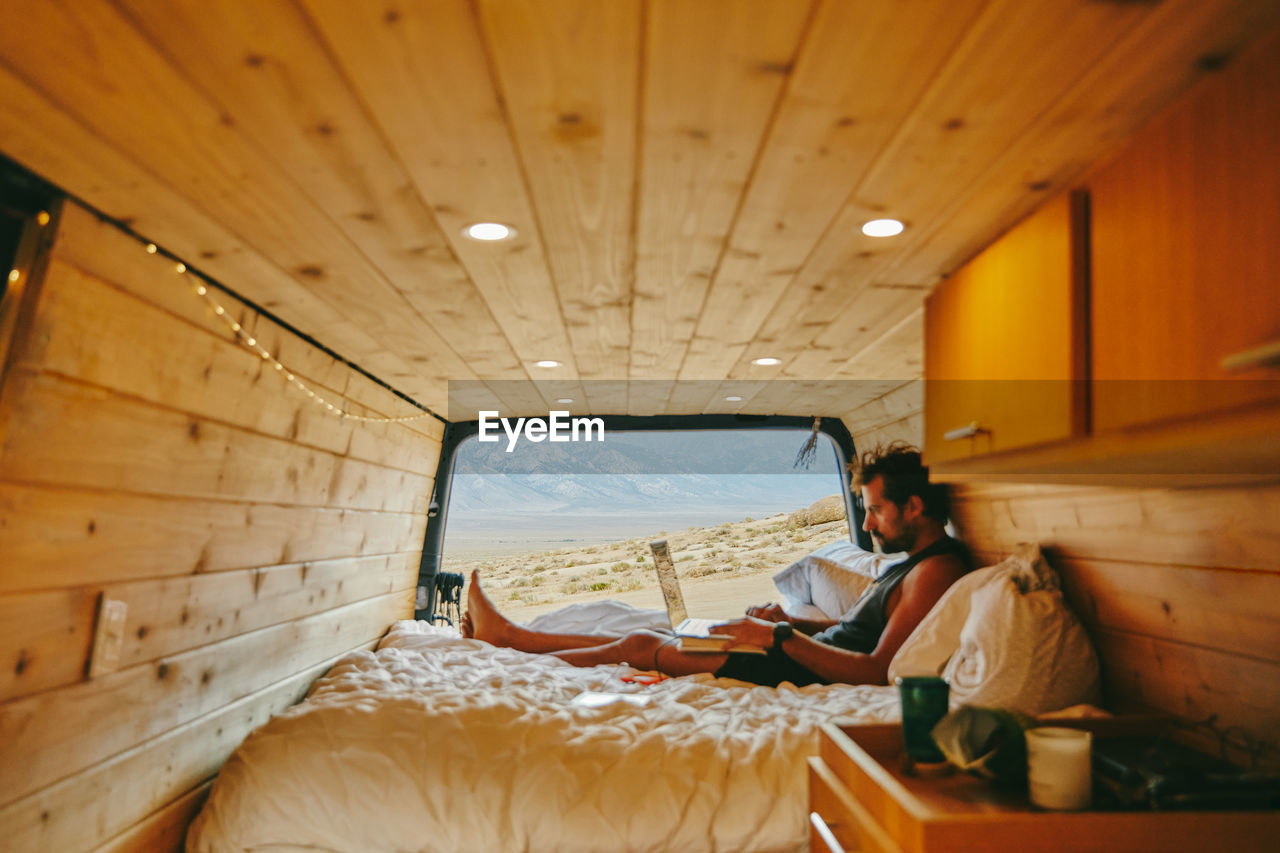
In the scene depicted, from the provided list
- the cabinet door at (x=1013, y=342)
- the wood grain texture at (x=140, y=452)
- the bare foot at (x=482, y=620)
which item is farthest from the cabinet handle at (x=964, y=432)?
the bare foot at (x=482, y=620)

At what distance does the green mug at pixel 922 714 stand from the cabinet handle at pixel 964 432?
487mm

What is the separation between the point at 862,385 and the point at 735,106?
7.45 ft

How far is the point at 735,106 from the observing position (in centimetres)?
111

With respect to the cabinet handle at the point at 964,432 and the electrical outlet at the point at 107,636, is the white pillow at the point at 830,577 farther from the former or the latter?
the electrical outlet at the point at 107,636

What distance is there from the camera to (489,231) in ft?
5.24

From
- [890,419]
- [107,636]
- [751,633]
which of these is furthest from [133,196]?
[890,419]

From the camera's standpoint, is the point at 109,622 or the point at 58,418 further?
the point at 109,622

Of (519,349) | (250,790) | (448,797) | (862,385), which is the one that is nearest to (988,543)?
(862,385)

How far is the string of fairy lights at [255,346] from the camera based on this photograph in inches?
67.8

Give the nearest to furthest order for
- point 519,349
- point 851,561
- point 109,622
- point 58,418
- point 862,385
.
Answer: point 58,418, point 109,622, point 519,349, point 862,385, point 851,561

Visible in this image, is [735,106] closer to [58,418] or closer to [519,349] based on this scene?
[58,418]

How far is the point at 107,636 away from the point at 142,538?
0.70 feet

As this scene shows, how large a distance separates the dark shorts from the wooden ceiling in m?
1.22

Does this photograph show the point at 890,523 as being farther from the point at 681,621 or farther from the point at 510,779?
the point at 510,779
